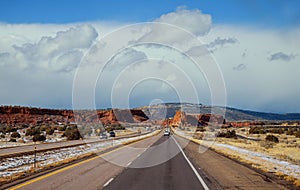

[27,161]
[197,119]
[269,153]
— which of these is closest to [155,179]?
[27,161]

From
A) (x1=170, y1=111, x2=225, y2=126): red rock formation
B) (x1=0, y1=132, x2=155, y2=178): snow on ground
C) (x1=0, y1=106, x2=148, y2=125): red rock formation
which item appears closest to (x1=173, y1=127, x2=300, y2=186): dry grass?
(x1=0, y1=132, x2=155, y2=178): snow on ground

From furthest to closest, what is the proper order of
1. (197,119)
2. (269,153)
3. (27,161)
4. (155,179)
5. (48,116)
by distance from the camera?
1. (197,119)
2. (48,116)
3. (269,153)
4. (27,161)
5. (155,179)

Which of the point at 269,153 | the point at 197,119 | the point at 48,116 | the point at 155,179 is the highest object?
the point at 48,116

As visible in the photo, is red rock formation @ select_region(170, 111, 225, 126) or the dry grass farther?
red rock formation @ select_region(170, 111, 225, 126)

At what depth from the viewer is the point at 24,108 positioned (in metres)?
134

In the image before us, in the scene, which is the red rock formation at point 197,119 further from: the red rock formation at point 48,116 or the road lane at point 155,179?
the road lane at point 155,179

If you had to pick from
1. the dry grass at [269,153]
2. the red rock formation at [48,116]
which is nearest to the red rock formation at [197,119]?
the red rock formation at [48,116]

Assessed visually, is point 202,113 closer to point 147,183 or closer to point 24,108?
point 24,108

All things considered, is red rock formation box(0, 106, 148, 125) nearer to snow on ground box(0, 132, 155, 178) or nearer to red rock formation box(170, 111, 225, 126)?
red rock formation box(170, 111, 225, 126)

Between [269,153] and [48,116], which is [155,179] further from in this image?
[48,116]

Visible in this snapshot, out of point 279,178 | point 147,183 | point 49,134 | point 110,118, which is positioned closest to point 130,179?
point 147,183

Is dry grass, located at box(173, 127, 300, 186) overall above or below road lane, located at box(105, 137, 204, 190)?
below

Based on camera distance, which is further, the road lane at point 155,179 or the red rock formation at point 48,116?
the red rock formation at point 48,116

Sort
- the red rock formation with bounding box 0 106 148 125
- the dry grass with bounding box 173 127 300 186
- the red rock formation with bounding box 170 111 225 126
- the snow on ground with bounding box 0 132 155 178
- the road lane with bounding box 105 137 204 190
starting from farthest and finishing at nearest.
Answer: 1. the red rock formation with bounding box 170 111 225 126
2. the red rock formation with bounding box 0 106 148 125
3. the snow on ground with bounding box 0 132 155 178
4. the dry grass with bounding box 173 127 300 186
5. the road lane with bounding box 105 137 204 190
